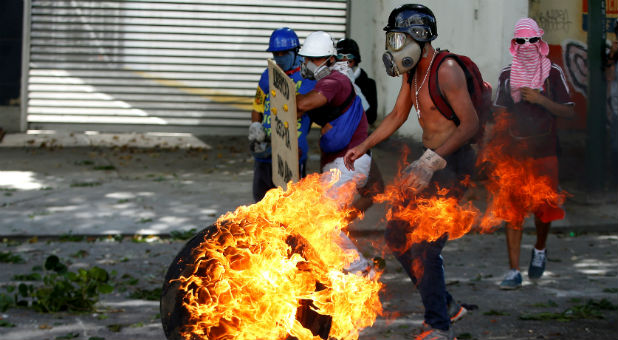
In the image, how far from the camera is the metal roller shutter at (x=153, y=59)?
15.0 meters

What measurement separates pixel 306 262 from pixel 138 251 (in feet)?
14.0

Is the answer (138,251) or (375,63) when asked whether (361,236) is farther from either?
(375,63)

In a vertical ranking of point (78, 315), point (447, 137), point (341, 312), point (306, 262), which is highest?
point (447, 137)

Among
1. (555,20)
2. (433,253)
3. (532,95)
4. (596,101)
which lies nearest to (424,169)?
(433,253)

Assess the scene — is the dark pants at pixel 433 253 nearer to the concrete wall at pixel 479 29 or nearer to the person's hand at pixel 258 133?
the person's hand at pixel 258 133

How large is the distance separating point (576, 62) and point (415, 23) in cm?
659

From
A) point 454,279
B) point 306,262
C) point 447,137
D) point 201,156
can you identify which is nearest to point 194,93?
point 201,156

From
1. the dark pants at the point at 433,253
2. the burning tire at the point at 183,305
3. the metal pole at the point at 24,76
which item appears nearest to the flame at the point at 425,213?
the dark pants at the point at 433,253

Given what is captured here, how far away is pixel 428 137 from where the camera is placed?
5105 mm

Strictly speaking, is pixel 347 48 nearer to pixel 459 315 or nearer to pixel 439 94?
pixel 439 94

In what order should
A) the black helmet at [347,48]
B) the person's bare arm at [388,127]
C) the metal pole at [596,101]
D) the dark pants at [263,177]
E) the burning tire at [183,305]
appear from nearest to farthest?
1. the burning tire at [183,305]
2. the person's bare arm at [388,127]
3. the dark pants at [263,177]
4. the black helmet at [347,48]
5. the metal pole at [596,101]

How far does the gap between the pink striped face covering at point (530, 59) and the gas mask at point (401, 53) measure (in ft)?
5.56

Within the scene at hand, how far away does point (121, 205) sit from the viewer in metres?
9.64

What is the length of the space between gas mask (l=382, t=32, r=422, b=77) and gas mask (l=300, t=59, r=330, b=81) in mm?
1329
